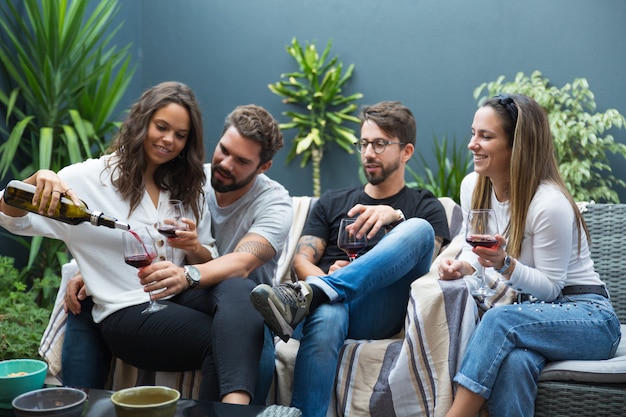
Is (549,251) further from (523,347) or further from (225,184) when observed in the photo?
(225,184)

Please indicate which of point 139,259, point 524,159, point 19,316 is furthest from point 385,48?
point 139,259

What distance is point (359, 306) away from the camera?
256cm

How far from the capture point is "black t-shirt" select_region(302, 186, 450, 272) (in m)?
2.99

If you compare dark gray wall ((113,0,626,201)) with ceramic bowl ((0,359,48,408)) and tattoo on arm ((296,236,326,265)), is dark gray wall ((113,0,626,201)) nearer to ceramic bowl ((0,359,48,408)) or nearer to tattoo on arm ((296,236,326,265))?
tattoo on arm ((296,236,326,265))

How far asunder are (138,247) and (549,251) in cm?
128

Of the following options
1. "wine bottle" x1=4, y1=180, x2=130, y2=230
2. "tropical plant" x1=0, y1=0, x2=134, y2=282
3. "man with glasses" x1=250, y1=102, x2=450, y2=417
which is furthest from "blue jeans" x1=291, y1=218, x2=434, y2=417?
"tropical plant" x1=0, y1=0, x2=134, y2=282

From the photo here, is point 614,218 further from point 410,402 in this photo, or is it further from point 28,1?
point 28,1

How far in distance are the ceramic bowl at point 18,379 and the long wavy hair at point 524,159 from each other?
4.98 feet

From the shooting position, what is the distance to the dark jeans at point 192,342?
7.04 feet

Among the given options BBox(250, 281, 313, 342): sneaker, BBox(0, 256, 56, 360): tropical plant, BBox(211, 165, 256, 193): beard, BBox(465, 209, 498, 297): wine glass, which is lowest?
BBox(0, 256, 56, 360): tropical plant

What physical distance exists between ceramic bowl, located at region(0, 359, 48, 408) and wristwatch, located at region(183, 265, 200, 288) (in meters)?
0.70

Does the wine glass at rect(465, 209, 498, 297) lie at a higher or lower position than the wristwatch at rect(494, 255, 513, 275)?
higher

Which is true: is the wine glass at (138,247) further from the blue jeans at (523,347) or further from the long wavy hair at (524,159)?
the long wavy hair at (524,159)

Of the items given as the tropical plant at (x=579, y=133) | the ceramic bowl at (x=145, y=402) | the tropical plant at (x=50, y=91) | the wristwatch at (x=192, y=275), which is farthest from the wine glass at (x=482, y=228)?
the tropical plant at (x=579, y=133)
